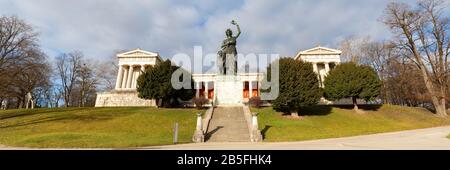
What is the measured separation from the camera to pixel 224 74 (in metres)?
38.5

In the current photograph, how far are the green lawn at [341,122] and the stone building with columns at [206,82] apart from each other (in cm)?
650

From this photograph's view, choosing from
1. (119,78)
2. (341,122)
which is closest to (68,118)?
(341,122)

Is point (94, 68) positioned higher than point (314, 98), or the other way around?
point (94, 68)

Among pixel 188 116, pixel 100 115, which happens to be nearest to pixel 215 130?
pixel 188 116

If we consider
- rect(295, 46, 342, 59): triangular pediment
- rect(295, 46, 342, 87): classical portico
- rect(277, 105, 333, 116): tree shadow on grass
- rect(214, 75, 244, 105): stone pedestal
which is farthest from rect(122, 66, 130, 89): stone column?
rect(277, 105, 333, 116): tree shadow on grass

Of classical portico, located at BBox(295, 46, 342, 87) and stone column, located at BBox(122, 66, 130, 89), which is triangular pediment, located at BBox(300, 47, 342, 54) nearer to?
classical portico, located at BBox(295, 46, 342, 87)

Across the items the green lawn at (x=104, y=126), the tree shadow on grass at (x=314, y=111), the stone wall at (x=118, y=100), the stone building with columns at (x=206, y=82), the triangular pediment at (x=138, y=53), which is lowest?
the green lawn at (x=104, y=126)

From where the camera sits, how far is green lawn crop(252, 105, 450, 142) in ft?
79.3

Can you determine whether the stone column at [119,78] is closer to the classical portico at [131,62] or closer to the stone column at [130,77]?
the classical portico at [131,62]

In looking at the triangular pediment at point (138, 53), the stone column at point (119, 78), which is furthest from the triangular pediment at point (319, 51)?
the stone column at point (119, 78)

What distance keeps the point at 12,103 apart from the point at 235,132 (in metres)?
57.8

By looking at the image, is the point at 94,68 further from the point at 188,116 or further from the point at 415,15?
the point at 415,15

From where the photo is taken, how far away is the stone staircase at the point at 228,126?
2141cm

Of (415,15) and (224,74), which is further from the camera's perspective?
(224,74)
